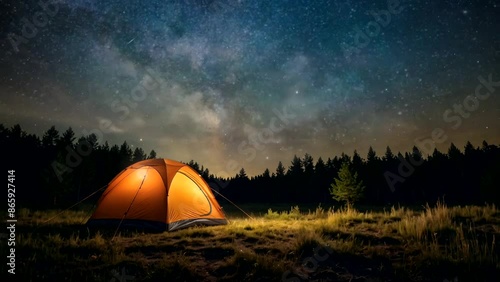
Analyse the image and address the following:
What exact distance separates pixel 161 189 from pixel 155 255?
388 cm

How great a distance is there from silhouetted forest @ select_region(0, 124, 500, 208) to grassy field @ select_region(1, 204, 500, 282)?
1276 inches

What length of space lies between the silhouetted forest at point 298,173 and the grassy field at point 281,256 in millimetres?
32420

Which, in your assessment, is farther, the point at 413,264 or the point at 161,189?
the point at 161,189

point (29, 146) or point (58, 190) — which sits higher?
point (29, 146)

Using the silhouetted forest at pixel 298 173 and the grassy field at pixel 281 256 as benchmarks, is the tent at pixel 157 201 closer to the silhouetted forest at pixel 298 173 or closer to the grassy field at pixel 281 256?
the grassy field at pixel 281 256

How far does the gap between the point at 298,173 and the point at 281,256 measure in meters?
82.2

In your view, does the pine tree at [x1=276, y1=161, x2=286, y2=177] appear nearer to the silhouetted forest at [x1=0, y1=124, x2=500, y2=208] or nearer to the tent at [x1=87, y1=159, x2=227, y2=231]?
the silhouetted forest at [x1=0, y1=124, x2=500, y2=208]

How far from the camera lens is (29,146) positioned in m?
55.6

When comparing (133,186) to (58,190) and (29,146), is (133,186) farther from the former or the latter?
(29,146)

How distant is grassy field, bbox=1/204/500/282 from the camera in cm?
458

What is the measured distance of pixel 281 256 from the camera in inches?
225

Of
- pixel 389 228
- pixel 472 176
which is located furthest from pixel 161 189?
pixel 472 176

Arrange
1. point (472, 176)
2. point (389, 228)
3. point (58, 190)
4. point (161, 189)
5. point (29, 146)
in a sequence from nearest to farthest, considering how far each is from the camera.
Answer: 1. point (389, 228)
2. point (161, 189)
3. point (58, 190)
4. point (29, 146)
5. point (472, 176)

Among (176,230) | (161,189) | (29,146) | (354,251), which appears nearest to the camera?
(354,251)
